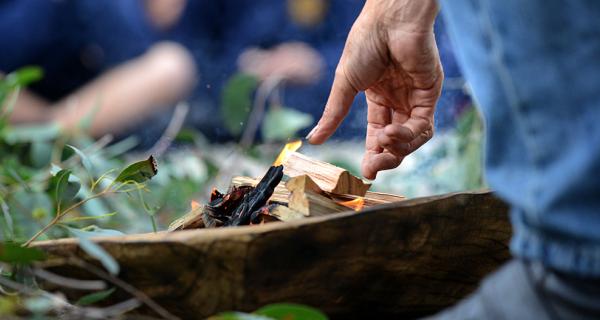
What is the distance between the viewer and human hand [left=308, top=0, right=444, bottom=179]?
1.34 meters

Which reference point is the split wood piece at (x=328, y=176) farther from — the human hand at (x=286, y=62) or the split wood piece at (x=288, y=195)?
the human hand at (x=286, y=62)

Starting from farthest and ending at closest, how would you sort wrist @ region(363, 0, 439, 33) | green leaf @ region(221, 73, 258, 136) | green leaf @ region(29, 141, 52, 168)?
green leaf @ region(29, 141, 52, 168)
green leaf @ region(221, 73, 258, 136)
wrist @ region(363, 0, 439, 33)

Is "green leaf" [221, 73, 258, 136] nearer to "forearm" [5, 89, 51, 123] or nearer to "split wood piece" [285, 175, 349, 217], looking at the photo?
"split wood piece" [285, 175, 349, 217]

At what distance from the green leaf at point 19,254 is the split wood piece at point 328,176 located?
448mm

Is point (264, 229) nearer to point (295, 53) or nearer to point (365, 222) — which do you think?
point (365, 222)

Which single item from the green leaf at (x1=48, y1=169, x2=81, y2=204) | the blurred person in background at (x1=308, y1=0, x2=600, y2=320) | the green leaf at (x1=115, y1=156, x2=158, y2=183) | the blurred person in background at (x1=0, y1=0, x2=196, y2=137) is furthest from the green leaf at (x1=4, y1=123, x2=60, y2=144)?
the blurred person in background at (x1=308, y1=0, x2=600, y2=320)

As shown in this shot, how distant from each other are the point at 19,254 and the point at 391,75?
0.74 metres

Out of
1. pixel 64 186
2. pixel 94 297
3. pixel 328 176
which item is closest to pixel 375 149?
pixel 328 176

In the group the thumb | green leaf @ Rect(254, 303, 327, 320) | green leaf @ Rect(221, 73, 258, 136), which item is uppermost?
green leaf @ Rect(221, 73, 258, 136)

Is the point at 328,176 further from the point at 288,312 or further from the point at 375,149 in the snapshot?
the point at 288,312

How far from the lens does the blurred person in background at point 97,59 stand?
9.56 feet

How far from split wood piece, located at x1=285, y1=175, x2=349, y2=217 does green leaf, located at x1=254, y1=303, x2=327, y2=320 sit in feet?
0.78

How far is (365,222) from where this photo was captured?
0.98m

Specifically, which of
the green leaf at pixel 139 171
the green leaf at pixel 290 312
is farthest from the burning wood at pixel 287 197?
the green leaf at pixel 290 312
